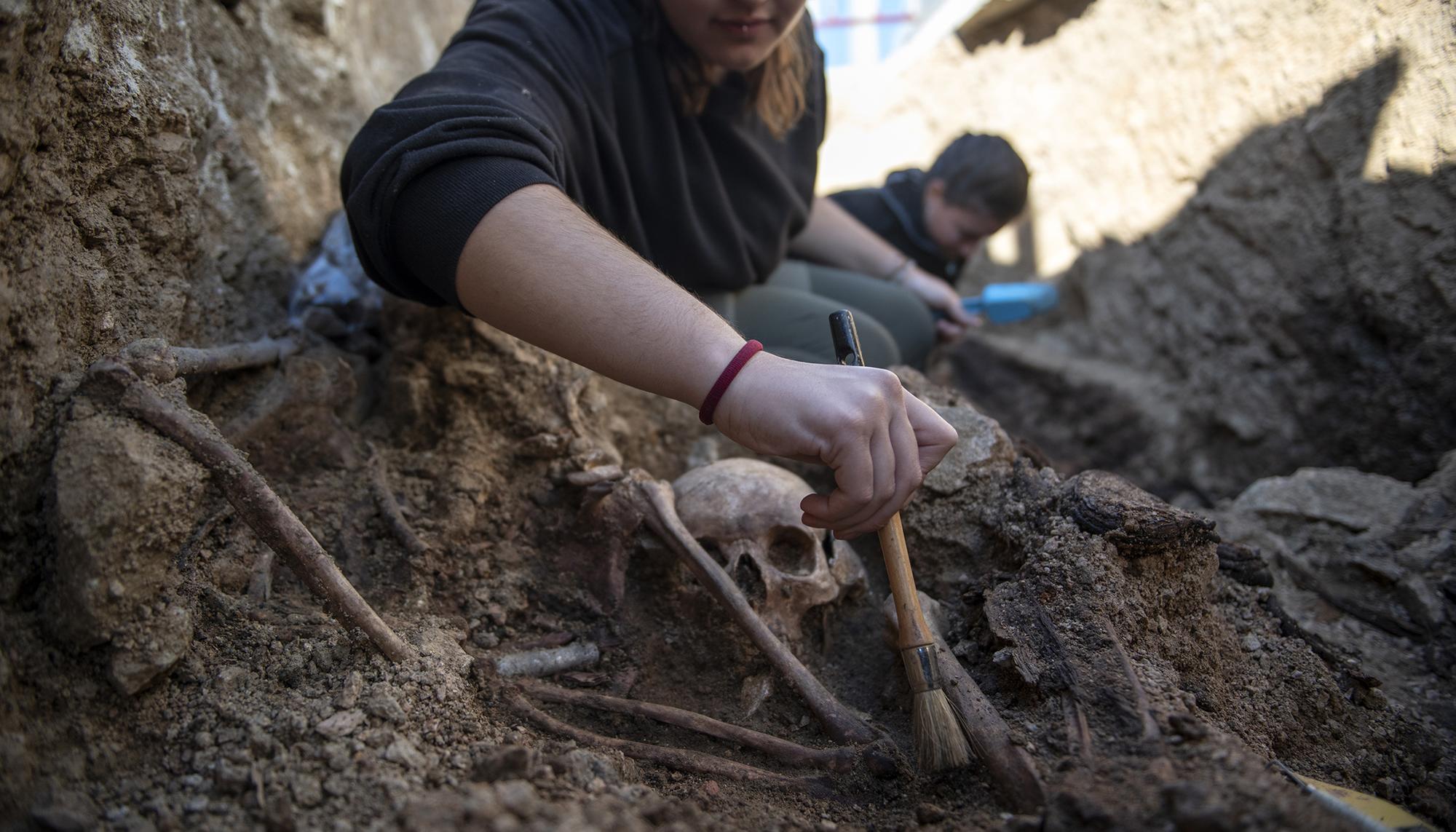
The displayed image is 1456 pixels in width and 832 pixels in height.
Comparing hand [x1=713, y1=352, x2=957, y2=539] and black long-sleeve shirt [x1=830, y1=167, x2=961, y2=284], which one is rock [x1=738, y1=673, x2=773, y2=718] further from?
black long-sleeve shirt [x1=830, y1=167, x2=961, y2=284]

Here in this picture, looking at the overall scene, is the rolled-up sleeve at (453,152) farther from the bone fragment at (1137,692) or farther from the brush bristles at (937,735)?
the bone fragment at (1137,692)

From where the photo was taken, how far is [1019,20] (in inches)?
178

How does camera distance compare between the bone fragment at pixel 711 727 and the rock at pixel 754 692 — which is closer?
the bone fragment at pixel 711 727

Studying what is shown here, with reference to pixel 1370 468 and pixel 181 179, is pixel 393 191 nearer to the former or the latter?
pixel 181 179

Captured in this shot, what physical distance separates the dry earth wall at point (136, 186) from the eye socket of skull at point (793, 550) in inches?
46.9

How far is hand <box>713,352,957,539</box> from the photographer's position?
1198 mm

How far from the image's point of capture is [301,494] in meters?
1.62

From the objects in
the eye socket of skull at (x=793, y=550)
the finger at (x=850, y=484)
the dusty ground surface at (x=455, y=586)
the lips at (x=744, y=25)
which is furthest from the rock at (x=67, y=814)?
the lips at (x=744, y=25)

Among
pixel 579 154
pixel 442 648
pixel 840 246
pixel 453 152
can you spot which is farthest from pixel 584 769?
pixel 840 246

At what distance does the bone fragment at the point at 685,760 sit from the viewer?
1.27 meters

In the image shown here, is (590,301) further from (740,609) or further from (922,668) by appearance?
(922,668)

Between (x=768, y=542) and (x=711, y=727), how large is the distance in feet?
1.48

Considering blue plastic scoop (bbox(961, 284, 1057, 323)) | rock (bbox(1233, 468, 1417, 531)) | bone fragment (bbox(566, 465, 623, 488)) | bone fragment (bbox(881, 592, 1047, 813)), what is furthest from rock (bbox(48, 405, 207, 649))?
blue plastic scoop (bbox(961, 284, 1057, 323))

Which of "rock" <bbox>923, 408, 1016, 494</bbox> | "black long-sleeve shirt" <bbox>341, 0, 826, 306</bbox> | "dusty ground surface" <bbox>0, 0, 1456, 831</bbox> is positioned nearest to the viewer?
"dusty ground surface" <bbox>0, 0, 1456, 831</bbox>
